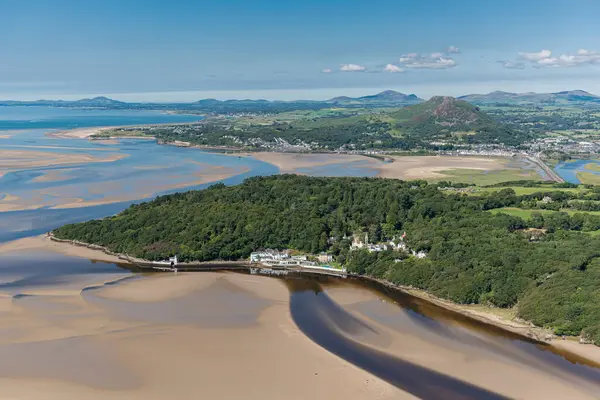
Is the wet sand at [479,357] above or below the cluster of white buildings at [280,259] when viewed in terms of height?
below

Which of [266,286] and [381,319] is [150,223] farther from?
[381,319]

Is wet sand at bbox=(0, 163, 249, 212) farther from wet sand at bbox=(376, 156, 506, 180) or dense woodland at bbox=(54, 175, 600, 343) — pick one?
wet sand at bbox=(376, 156, 506, 180)

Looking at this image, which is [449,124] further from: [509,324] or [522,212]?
[509,324]

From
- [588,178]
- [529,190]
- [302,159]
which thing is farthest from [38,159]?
[588,178]

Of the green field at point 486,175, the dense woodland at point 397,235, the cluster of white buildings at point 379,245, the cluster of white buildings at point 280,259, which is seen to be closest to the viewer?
the dense woodland at point 397,235

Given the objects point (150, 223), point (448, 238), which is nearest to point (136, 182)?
point (150, 223)

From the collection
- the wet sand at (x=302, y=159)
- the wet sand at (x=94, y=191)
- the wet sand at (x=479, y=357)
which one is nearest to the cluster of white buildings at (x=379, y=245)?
the wet sand at (x=479, y=357)

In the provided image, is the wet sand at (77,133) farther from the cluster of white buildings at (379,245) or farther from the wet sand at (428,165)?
the cluster of white buildings at (379,245)
